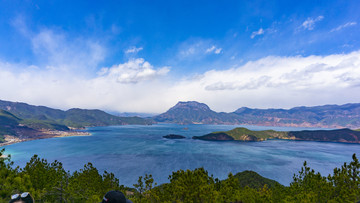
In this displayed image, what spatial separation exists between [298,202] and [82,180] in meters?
42.8

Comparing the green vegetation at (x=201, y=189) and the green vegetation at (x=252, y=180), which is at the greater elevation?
the green vegetation at (x=201, y=189)

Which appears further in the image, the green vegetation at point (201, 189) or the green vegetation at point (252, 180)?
the green vegetation at point (252, 180)

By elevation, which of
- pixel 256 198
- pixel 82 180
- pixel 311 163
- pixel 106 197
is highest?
pixel 106 197

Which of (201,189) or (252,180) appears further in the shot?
(252,180)

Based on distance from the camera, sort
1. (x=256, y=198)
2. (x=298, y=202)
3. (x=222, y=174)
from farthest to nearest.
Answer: (x=222, y=174), (x=256, y=198), (x=298, y=202)

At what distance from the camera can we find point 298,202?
2012 centimetres

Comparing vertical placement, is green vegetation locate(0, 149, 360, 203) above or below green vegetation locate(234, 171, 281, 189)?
above

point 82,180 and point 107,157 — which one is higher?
point 82,180

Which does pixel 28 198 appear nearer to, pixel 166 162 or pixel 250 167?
pixel 166 162

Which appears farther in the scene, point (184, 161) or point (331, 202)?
point (184, 161)

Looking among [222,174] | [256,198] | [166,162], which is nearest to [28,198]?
[256,198]

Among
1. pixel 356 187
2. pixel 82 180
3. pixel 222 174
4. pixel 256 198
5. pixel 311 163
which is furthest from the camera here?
pixel 311 163

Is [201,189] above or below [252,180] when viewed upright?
above

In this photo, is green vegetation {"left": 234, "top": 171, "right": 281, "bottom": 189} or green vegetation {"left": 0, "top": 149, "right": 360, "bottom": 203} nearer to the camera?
green vegetation {"left": 0, "top": 149, "right": 360, "bottom": 203}
